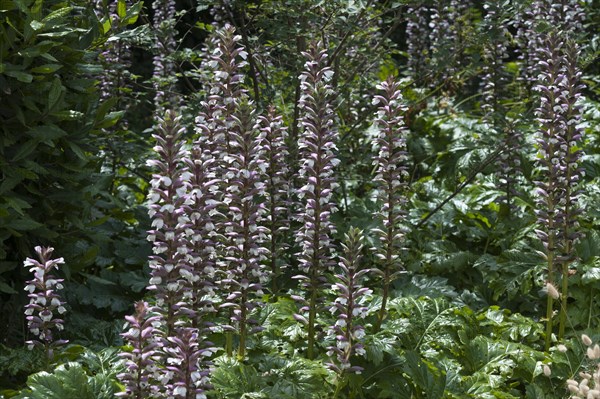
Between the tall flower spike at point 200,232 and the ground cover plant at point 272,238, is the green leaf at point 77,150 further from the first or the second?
the tall flower spike at point 200,232

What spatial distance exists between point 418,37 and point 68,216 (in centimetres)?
596

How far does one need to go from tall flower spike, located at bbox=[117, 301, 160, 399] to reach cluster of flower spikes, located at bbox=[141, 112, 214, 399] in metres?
0.04

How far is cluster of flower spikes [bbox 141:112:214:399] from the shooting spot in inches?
136

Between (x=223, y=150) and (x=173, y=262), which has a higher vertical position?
(x=223, y=150)

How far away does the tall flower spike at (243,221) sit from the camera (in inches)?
169

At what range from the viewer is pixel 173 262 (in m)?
3.72

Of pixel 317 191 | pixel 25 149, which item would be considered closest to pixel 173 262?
pixel 317 191

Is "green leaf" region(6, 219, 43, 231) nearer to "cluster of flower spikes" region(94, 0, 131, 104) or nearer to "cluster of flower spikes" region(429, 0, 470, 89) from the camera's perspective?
"cluster of flower spikes" region(94, 0, 131, 104)

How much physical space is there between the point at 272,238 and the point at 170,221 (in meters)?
1.65

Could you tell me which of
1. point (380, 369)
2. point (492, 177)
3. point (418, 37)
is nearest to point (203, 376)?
point (380, 369)

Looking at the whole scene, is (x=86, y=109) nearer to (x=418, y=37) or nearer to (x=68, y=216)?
(x=68, y=216)

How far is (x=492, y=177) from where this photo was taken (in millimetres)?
7227

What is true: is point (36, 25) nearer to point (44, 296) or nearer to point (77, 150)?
point (77, 150)

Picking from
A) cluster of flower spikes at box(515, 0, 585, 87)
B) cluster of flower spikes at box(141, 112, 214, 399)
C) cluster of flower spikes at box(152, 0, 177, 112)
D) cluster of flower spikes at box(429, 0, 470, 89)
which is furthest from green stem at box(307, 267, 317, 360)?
cluster of flower spikes at box(429, 0, 470, 89)
